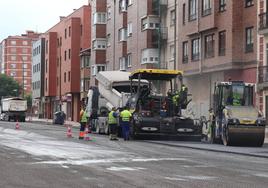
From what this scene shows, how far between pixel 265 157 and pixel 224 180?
728 centimetres

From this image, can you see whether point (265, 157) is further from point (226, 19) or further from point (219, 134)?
point (226, 19)

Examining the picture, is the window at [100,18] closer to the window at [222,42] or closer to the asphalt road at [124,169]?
the window at [222,42]

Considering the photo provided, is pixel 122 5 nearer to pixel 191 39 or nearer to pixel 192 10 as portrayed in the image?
pixel 192 10

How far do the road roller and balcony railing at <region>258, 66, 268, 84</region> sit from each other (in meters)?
7.95

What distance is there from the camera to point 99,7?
64.2 meters

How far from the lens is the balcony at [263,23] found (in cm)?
3381

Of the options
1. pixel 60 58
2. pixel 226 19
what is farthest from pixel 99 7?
pixel 226 19

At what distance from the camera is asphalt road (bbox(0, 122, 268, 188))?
1208 cm

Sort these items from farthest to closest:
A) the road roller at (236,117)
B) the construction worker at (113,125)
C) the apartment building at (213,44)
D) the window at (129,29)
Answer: the window at (129,29) < the apartment building at (213,44) < the construction worker at (113,125) < the road roller at (236,117)

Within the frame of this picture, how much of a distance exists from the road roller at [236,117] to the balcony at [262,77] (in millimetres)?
7727

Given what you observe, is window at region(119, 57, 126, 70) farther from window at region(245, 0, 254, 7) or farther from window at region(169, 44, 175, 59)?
window at region(245, 0, 254, 7)

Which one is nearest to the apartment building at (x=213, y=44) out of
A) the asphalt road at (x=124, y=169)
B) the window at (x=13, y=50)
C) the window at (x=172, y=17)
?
the window at (x=172, y=17)

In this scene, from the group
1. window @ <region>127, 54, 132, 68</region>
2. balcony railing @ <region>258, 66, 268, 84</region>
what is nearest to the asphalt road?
Result: balcony railing @ <region>258, 66, 268, 84</region>

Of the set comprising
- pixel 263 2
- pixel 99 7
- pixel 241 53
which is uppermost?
pixel 99 7
